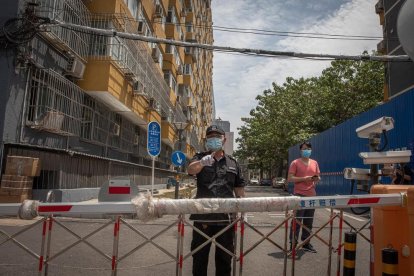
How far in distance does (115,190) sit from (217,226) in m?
1.19

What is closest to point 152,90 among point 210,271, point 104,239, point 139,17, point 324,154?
point 139,17

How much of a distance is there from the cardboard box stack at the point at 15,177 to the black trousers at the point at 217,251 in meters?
7.18

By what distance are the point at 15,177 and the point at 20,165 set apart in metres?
0.34

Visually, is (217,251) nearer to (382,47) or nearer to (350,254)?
(350,254)

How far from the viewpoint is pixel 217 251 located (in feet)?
13.3

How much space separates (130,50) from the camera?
600 inches

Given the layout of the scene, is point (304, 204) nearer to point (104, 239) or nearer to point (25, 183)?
point (104, 239)

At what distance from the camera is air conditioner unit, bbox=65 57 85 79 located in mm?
12291

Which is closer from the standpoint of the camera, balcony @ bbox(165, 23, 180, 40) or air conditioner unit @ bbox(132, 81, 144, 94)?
air conditioner unit @ bbox(132, 81, 144, 94)

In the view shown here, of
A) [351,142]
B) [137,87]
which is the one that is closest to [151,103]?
[137,87]

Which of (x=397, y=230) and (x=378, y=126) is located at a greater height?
(x=378, y=126)

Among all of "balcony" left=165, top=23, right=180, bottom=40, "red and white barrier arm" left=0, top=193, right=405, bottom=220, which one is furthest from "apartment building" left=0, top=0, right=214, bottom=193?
"red and white barrier arm" left=0, top=193, right=405, bottom=220

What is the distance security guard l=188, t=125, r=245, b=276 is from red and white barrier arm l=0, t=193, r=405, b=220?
42cm

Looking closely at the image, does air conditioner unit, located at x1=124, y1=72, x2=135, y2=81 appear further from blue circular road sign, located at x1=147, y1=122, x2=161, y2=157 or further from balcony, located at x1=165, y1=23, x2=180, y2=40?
balcony, located at x1=165, y1=23, x2=180, y2=40
